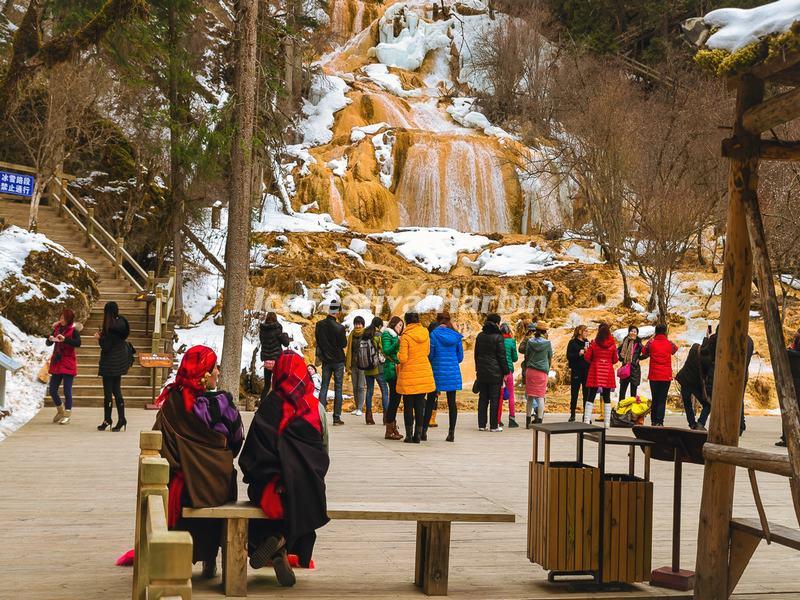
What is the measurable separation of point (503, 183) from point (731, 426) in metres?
37.9

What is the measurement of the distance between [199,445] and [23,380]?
12.2m

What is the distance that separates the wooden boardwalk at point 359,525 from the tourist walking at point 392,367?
1.25ft

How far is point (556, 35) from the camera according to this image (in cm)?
5441

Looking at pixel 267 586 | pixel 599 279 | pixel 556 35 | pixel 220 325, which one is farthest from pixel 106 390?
pixel 556 35

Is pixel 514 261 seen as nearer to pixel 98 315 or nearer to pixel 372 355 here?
pixel 98 315

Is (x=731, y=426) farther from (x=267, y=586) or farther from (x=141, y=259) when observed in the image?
(x=141, y=259)

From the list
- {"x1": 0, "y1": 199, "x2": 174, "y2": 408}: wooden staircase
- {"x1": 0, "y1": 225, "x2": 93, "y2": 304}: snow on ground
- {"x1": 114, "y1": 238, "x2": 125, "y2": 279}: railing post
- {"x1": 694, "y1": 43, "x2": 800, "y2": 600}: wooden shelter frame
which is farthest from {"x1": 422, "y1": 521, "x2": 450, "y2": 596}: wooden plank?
{"x1": 114, "y1": 238, "x2": 125, "y2": 279}: railing post

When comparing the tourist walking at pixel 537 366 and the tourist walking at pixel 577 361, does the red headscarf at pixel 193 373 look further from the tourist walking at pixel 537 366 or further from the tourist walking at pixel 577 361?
the tourist walking at pixel 577 361

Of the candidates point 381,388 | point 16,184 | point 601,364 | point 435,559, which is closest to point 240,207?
point 381,388

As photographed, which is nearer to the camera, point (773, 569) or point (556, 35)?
point (773, 569)

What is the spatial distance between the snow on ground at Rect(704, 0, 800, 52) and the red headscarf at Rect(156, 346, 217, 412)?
12.0 feet

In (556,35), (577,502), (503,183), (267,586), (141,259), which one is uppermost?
(556,35)

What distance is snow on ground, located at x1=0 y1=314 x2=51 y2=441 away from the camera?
14.9 metres

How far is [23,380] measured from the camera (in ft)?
55.0
